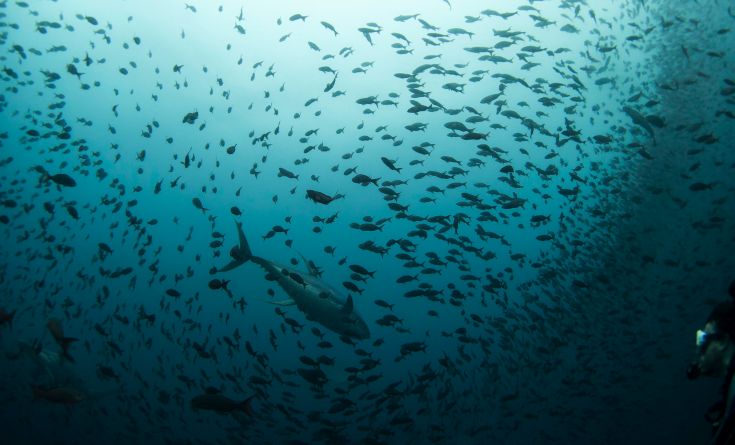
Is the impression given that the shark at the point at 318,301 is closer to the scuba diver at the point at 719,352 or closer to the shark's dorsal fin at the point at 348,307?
the shark's dorsal fin at the point at 348,307

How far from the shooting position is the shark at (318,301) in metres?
10.8

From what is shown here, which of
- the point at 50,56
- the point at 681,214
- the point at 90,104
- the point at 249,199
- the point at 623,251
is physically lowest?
the point at 249,199

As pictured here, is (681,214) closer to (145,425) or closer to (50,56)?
(145,425)

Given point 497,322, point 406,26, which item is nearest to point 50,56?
point 406,26

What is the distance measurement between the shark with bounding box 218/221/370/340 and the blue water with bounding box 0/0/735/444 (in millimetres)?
529

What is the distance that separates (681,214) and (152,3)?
29763mm

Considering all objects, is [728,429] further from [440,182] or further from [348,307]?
[440,182]

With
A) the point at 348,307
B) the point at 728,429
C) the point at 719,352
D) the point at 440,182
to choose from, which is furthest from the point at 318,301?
the point at 440,182

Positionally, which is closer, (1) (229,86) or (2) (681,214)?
(2) (681,214)

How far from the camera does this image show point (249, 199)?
46.1m

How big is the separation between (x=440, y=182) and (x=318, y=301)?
25.1 meters

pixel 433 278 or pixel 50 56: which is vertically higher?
pixel 50 56

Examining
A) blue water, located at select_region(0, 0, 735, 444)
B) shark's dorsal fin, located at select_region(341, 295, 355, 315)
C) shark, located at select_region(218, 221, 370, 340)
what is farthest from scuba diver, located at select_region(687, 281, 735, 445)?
shark, located at select_region(218, 221, 370, 340)

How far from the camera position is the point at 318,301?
11.0 metres
